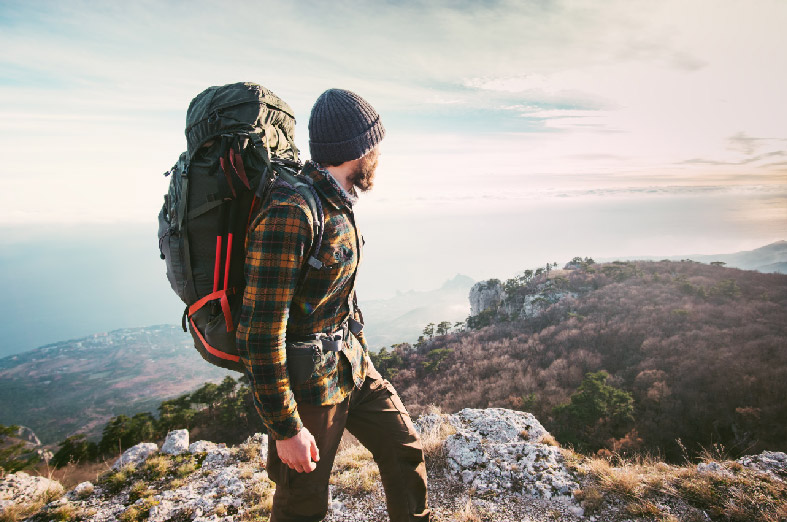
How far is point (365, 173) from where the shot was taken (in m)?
2.17

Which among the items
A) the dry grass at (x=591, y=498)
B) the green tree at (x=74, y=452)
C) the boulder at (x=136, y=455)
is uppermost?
the dry grass at (x=591, y=498)

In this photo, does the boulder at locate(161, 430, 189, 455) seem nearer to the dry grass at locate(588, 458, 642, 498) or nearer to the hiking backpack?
the hiking backpack

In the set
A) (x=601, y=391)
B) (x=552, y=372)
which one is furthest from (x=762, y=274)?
(x=601, y=391)

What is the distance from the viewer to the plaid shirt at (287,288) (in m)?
1.57

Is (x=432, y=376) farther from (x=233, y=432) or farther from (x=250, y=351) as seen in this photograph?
(x=250, y=351)

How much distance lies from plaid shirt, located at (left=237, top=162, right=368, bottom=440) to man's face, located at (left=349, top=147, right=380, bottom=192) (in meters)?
0.25

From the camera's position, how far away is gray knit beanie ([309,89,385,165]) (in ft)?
6.70

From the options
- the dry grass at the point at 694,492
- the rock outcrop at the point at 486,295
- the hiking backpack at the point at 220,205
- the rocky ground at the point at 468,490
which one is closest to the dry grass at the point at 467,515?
the rocky ground at the point at 468,490

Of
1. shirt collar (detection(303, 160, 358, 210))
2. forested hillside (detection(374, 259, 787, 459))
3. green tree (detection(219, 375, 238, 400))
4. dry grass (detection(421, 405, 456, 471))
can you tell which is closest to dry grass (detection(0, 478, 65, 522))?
dry grass (detection(421, 405, 456, 471))

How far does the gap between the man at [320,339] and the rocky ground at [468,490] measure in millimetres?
2179

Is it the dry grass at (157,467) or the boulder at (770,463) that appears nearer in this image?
the boulder at (770,463)

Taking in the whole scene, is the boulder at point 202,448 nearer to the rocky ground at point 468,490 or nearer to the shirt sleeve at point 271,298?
the rocky ground at point 468,490

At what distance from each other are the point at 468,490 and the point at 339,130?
4398 millimetres

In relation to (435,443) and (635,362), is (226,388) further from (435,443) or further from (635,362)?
(635,362)
